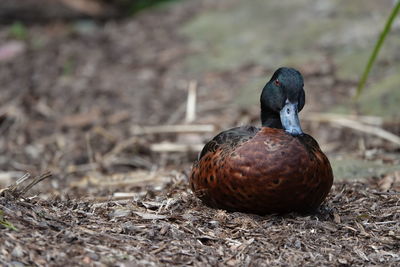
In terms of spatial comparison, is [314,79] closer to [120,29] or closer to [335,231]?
[120,29]

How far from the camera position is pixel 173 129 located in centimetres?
791

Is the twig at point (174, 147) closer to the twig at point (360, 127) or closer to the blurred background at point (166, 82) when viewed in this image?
the blurred background at point (166, 82)

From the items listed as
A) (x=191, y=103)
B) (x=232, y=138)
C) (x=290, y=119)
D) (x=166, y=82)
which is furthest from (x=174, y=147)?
(x=290, y=119)

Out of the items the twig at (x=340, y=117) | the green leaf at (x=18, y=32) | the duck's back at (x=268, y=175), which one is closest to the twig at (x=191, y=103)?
the twig at (x=340, y=117)

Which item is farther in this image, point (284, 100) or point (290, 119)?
point (284, 100)

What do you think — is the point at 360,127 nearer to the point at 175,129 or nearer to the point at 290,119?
the point at 175,129

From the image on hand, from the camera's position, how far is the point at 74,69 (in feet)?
33.9

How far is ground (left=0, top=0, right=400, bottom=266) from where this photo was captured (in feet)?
12.1

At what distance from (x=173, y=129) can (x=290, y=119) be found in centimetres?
372

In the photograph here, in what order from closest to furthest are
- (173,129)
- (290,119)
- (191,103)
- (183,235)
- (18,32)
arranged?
(183,235)
(290,119)
(173,129)
(191,103)
(18,32)

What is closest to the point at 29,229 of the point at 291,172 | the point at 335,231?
the point at 291,172

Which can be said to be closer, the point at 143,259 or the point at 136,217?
the point at 143,259

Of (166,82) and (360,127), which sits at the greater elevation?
(166,82)

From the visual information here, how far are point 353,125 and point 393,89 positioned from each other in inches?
35.7
